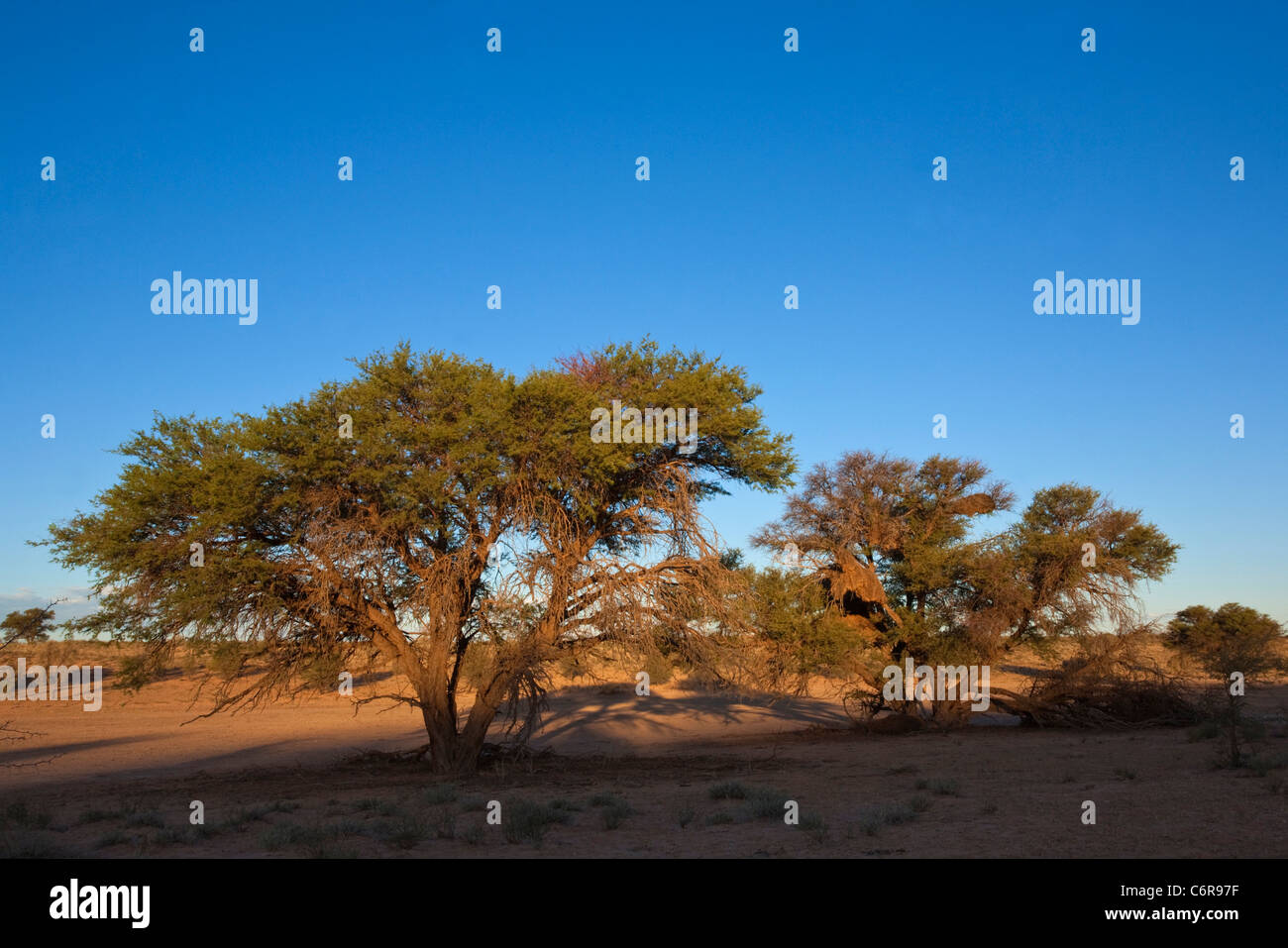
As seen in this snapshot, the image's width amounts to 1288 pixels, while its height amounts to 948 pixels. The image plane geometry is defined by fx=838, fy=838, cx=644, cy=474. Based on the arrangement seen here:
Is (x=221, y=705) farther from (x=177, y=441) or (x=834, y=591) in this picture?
(x=834, y=591)

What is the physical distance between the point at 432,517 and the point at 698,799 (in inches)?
305

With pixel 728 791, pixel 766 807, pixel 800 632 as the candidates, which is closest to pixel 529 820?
pixel 766 807

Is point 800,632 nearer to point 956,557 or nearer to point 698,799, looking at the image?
point 956,557

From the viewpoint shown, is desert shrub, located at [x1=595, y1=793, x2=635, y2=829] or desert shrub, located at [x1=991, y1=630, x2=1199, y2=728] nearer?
desert shrub, located at [x1=595, y1=793, x2=635, y2=829]

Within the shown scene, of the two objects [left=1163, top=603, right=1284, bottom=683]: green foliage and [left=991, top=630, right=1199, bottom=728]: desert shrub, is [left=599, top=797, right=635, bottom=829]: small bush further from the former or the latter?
[left=1163, top=603, right=1284, bottom=683]: green foliage

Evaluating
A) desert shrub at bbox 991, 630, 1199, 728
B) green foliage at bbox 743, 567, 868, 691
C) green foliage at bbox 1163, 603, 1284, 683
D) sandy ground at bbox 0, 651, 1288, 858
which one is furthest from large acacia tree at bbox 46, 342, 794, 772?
green foliage at bbox 1163, 603, 1284, 683

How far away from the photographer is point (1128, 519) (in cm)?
2719

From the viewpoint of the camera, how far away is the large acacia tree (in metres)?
16.5

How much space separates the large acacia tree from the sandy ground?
287 cm

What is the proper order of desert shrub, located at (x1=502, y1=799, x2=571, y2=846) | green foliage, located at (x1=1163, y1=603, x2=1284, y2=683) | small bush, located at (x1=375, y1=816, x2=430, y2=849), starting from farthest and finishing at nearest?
green foliage, located at (x1=1163, y1=603, x2=1284, y2=683) → desert shrub, located at (x1=502, y1=799, x2=571, y2=846) → small bush, located at (x1=375, y1=816, x2=430, y2=849)

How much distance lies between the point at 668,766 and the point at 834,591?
9460 mm

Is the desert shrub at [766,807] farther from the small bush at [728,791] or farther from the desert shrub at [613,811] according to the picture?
the desert shrub at [613,811]
